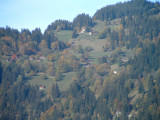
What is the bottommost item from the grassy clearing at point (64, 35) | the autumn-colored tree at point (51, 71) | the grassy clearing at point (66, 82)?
the grassy clearing at point (66, 82)

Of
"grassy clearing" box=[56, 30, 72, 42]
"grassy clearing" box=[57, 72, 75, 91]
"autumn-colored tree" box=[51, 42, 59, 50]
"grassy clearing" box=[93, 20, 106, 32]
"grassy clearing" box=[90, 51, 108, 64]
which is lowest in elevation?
"grassy clearing" box=[57, 72, 75, 91]

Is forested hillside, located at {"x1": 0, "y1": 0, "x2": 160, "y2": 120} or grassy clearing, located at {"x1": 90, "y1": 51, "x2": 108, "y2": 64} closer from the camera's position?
→ forested hillside, located at {"x1": 0, "y1": 0, "x2": 160, "y2": 120}

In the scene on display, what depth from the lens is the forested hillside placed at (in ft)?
278

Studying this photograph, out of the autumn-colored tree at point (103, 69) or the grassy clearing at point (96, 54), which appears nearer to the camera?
the autumn-colored tree at point (103, 69)

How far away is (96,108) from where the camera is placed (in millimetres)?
85375

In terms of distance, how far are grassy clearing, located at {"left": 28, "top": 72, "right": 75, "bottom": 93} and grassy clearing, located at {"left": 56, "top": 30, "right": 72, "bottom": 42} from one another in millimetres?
36544

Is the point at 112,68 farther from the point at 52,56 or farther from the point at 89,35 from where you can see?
the point at 89,35

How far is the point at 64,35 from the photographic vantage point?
153625mm

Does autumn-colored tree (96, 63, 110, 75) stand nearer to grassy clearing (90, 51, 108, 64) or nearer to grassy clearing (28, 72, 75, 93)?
grassy clearing (28, 72, 75, 93)

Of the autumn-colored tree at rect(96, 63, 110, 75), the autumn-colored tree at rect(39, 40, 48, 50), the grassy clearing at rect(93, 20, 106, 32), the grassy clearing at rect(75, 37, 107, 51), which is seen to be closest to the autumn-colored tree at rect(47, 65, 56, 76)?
the autumn-colored tree at rect(96, 63, 110, 75)

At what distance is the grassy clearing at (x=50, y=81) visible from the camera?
10331 cm

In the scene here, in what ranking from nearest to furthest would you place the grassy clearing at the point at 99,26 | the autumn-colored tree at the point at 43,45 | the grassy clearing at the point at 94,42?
the grassy clearing at the point at 94,42
the autumn-colored tree at the point at 43,45
the grassy clearing at the point at 99,26

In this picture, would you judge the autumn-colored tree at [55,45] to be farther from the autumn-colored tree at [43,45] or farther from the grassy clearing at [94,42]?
the grassy clearing at [94,42]

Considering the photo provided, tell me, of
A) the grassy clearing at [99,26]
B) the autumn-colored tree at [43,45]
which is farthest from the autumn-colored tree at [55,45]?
the grassy clearing at [99,26]
